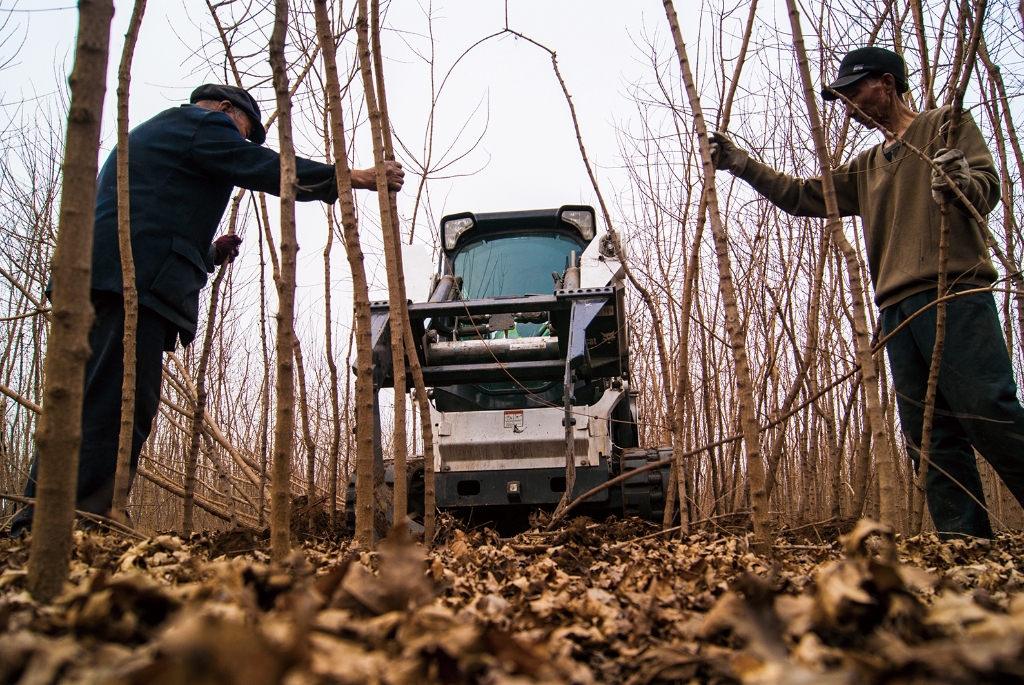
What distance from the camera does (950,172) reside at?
2547 mm

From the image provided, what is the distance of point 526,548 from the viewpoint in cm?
268

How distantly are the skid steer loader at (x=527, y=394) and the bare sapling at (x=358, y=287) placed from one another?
5.75 ft

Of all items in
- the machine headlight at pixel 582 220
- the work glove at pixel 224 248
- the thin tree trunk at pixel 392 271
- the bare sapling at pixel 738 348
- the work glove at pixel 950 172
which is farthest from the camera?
the machine headlight at pixel 582 220

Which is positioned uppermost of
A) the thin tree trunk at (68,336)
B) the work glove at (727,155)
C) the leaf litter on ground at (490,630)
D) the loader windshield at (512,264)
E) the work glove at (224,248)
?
the loader windshield at (512,264)

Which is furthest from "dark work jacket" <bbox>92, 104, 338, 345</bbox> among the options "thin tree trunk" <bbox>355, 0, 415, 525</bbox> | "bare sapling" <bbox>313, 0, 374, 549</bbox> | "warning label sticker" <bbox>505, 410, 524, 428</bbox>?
"warning label sticker" <bbox>505, 410, 524, 428</bbox>

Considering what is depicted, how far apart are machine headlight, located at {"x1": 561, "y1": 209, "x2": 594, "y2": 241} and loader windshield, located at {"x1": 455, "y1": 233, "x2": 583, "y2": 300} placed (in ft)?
0.38

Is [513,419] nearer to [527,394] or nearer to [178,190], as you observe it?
[527,394]

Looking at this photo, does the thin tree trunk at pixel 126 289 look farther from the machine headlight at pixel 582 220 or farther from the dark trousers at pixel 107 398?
the machine headlight at pixel 582 220

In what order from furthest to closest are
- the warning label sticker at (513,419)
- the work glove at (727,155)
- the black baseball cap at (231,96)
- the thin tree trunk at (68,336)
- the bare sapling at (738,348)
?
the warning label sticker at (513,419)
the black baseball cap at (231,96)
the work glove at (727,155)
the bare sapling at (738,348)
the thin tree trunk at (68,336)

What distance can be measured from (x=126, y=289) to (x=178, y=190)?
0.74 m

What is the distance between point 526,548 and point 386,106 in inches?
66.0

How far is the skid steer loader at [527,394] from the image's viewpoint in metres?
4.15

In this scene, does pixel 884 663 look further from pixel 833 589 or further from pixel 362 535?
pixel 362 535

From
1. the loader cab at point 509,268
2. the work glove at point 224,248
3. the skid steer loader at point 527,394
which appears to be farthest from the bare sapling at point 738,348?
the loader cab at point 509,268
